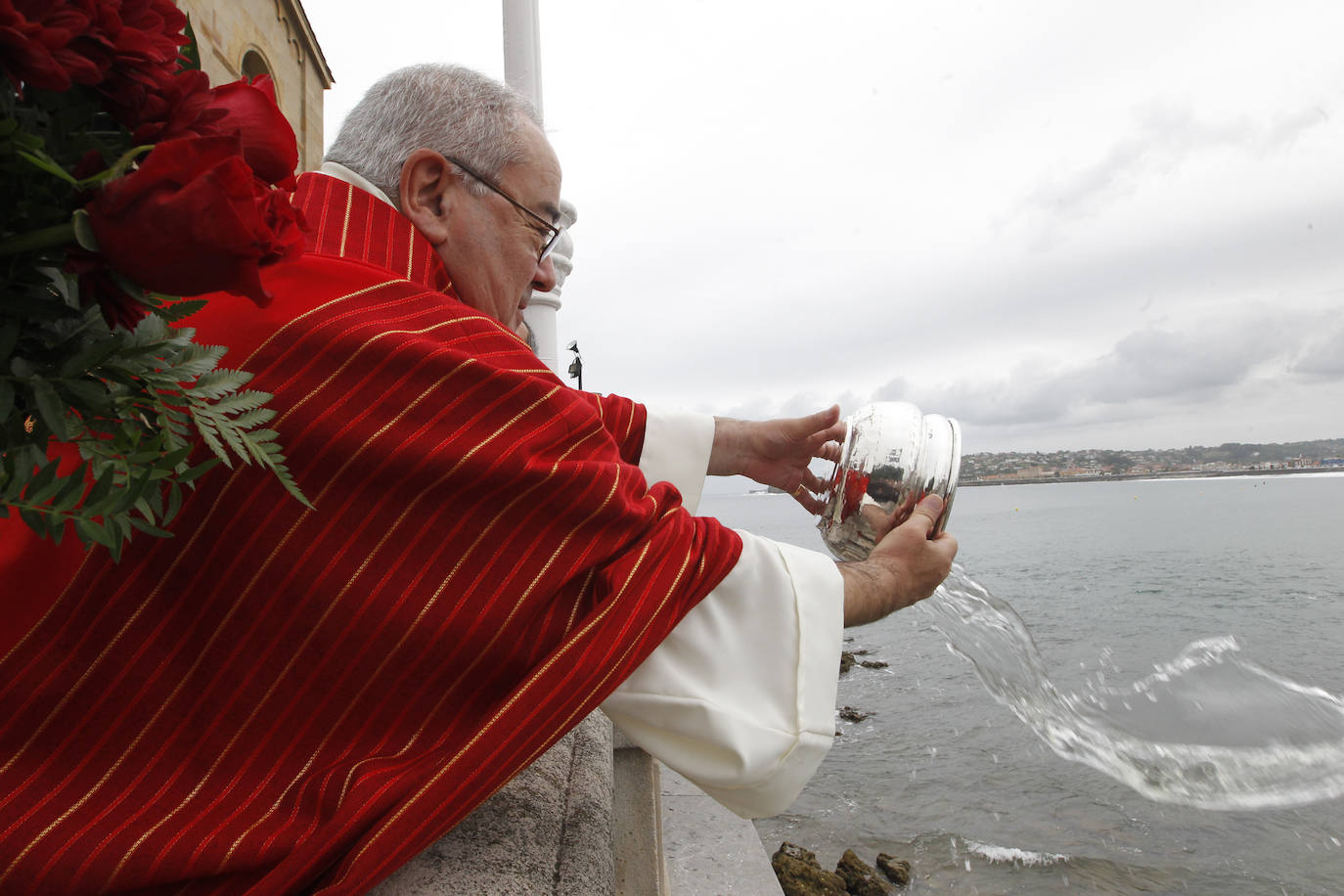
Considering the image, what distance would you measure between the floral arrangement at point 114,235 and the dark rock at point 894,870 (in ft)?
24.8

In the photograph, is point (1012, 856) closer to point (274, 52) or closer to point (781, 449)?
point (781, 449)

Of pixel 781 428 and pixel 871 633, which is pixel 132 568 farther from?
pixel 871 633

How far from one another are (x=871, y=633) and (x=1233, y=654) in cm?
856

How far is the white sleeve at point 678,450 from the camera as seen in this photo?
260 centimetres

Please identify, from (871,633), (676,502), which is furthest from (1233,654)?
(676,502)

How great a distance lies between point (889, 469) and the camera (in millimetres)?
2119

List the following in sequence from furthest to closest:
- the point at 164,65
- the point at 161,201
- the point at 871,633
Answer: the point at 871,633, the point at 164,65, the point at 161,201

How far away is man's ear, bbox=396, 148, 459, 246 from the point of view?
6.61ft

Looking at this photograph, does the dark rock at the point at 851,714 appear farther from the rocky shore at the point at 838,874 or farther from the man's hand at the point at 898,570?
the man's hand at the point at 898,570

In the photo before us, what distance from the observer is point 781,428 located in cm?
268

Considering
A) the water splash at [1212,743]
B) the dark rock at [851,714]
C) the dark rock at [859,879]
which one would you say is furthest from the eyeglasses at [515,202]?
the dark rock at [851,714]

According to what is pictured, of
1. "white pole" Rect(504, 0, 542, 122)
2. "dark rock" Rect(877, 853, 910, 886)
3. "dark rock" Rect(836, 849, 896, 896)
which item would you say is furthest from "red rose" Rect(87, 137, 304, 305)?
"dark rock" Rect(877, 853, 910, 886)

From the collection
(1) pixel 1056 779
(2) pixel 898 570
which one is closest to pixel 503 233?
(2) pixel 898 570

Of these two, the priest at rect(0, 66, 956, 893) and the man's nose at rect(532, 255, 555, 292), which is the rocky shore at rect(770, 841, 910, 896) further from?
the priest at rect(0, 66, 956, 893)
